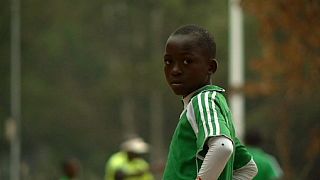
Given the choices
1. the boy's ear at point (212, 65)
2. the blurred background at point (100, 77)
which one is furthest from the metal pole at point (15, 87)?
the boy's ear at point (212, 65)

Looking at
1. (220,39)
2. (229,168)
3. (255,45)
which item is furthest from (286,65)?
(255,45)

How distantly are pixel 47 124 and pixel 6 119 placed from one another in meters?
3.34

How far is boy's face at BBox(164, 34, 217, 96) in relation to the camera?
4.66 metres

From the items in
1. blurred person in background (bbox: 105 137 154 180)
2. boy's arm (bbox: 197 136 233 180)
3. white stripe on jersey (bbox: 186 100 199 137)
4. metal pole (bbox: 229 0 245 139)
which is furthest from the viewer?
metal pole (bbox: 229 0 245 139)

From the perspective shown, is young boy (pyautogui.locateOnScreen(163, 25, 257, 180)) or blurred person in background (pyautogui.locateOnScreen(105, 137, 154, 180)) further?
blurred person in background (pyautogui.locateOnScreen(105, 137, 154, 180))

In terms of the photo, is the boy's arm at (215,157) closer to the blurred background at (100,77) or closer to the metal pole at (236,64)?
the metal pole at (236,64)

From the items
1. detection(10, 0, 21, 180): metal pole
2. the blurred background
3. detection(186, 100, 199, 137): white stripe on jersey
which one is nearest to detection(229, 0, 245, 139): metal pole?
the blurred background

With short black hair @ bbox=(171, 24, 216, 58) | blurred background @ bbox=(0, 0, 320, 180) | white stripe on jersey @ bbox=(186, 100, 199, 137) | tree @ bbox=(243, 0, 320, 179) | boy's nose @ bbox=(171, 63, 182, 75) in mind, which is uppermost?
short black hair @ bbox=(171, 24, 216, 58)

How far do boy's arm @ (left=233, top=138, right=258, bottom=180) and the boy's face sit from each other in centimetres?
38

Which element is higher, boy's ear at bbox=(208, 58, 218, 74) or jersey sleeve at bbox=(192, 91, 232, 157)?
boy's ear at bbox=(208, 58, 218, 74)

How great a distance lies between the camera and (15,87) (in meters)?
24.5

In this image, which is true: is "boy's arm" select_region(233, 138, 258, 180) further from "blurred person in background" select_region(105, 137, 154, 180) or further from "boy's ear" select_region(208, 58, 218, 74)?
"blurred person in background" select_region(105, 137, 154, 180)

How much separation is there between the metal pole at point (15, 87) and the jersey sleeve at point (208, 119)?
1822 centimetres

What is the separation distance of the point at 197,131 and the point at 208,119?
0.29 feet
